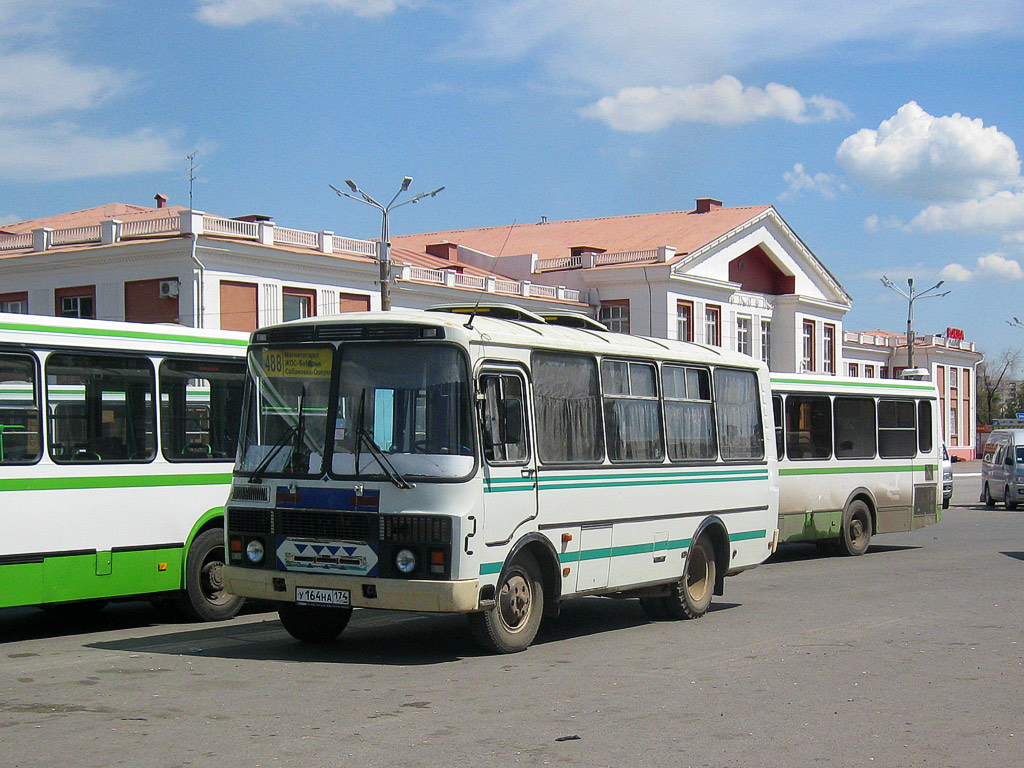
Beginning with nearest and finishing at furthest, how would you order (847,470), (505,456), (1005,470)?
(505,456) → (847,470) → (1005,470)

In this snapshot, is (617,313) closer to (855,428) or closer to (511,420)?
(855,428)

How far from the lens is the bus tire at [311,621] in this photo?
1086cm

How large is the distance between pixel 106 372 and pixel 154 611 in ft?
10.8

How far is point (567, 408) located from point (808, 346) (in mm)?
63473

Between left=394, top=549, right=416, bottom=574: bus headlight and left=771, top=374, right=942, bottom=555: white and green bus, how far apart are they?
1084cm

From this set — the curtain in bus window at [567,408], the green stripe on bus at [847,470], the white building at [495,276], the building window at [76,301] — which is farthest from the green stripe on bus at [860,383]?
the building window at [76,301]

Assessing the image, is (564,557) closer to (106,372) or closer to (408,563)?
(408,563)

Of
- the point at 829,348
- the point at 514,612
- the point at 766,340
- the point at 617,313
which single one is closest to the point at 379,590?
the point at 514,612

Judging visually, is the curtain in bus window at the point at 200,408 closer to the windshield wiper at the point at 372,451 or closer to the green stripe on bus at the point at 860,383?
the windshield wiper at the point at 372,451

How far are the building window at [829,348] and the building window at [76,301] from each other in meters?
41.9

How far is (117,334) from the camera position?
38.7 feet

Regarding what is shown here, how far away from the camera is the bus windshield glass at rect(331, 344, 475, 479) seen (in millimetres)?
9711

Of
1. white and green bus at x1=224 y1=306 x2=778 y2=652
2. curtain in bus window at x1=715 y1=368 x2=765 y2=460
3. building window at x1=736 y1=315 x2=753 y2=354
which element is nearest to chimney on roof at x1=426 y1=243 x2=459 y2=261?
building window at x1=736 y1=315 x2=753 y2=354

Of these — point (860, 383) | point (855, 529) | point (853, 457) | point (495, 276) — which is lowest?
point (855, 529)
